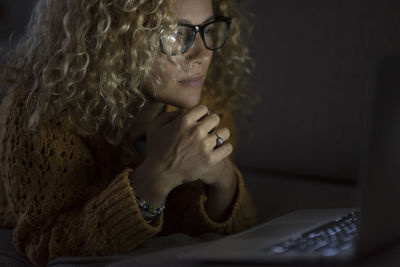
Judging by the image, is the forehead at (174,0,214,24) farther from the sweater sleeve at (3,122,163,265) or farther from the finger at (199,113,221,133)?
the sweater sleeve at (3,122,163,265)

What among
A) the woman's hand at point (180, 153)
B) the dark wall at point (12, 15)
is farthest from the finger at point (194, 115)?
the dark wall at point (12, 15)

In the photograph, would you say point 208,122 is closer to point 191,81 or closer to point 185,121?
point 185,121

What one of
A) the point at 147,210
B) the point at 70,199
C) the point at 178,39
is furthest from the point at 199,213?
the point at 178,39

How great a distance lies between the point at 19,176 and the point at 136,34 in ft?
1.22

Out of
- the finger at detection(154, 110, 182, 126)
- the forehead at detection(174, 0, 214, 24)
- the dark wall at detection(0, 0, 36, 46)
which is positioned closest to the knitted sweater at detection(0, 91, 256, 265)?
the finger at detection(154, 110, 182, 126)

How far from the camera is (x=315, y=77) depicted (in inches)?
53.9

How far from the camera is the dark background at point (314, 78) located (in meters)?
1.29

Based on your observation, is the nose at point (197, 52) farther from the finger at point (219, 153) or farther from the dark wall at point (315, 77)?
the dark wall at point (315, 77)

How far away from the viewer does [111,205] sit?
3.06 feet

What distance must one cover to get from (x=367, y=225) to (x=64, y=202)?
24.0 inches

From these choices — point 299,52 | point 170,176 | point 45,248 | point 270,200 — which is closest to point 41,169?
point 45,248

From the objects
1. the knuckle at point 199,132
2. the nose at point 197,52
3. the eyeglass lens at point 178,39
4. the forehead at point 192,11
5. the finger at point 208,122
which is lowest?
the knuckle at point 199,132

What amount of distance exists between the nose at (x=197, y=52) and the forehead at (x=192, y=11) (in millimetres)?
42

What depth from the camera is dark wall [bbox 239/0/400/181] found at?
1294 mm
